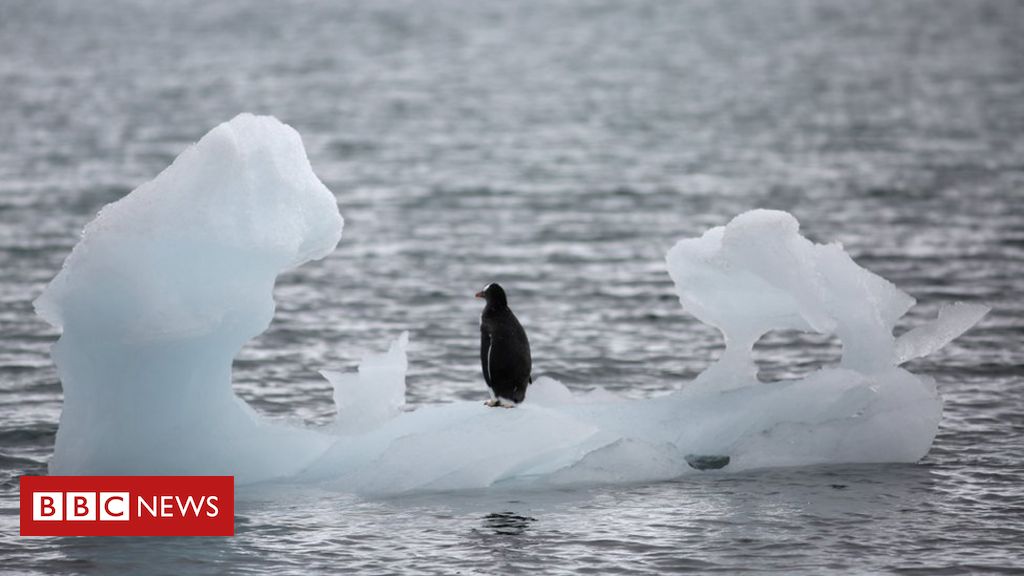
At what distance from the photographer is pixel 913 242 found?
86.3 ft

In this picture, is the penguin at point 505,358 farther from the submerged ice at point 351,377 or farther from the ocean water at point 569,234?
the ocean water at point 569,234

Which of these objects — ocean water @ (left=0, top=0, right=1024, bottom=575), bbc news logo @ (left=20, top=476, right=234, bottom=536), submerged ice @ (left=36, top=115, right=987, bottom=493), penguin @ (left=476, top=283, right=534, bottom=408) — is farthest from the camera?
penguin @ (left=476, top=283, right=534, bottom=408)

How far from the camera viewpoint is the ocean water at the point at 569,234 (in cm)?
1205

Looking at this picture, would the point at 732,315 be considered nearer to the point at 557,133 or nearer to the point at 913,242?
the point at 913,242

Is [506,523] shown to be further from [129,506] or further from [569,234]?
[569,234]

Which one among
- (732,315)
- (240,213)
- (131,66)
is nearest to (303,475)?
(240,213)

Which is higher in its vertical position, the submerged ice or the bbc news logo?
the submerged ice

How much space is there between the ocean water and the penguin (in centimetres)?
103

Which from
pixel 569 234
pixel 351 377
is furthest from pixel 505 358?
pixel 569 234

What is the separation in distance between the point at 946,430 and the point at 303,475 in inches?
250

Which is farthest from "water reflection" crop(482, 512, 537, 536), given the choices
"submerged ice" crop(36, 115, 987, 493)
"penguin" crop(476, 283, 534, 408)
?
"penguin" crop(476, 283, 534, 408)

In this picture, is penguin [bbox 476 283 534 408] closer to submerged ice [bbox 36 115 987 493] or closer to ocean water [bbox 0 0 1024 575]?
submerged ice [bbox 36 115 987 493]

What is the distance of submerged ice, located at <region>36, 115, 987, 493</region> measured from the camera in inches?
508

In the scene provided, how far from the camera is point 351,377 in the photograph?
46.0ft
